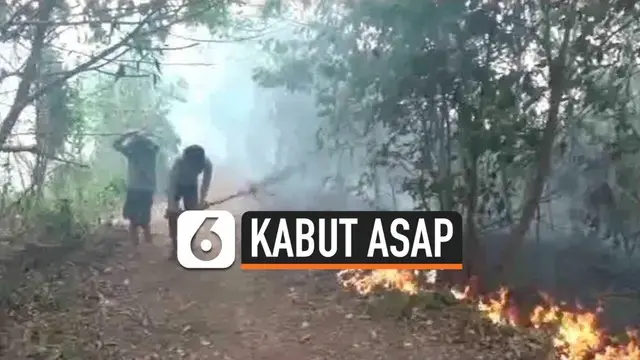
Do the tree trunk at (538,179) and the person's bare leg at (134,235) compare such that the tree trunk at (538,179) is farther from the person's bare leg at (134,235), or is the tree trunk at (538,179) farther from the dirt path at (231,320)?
the person's bare leg at (134,235)

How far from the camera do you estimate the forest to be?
7.02 feet

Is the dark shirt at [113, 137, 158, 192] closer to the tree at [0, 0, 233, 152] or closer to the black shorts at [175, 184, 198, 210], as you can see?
the black shorts at [175, 184, 198, 210]

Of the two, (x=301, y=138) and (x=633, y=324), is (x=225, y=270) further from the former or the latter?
(x=633, y=324)

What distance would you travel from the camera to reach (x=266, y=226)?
6.84ft

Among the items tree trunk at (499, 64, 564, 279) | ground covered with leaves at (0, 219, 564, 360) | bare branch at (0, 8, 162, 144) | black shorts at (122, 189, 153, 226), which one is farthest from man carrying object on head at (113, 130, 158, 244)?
tree trunk at (499, 64, 564, 279)

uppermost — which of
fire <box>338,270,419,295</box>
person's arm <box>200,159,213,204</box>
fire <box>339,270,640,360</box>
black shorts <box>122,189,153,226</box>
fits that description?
person's arm <box>200,159,213,204</box>

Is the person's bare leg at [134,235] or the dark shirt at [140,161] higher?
the dark shirt at [140,161]

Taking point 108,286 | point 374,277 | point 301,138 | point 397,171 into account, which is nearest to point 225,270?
point 108,286

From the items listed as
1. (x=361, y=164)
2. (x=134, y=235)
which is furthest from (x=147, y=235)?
(x=361, y=164)

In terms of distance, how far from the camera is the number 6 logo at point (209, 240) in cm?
208

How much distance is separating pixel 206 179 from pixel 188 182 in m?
0.05

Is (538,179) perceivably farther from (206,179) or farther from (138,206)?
(138,206)

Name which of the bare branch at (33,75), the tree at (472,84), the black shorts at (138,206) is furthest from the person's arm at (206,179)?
the tree at (472,84)

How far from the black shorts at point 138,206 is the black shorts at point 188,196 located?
0.43 ft
